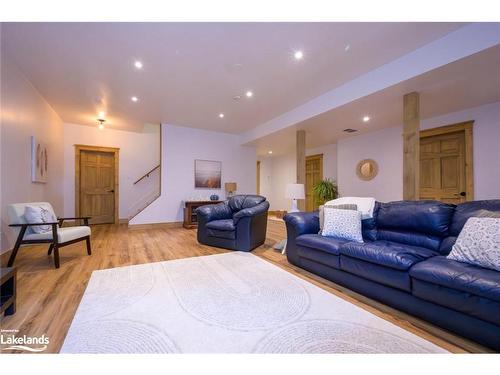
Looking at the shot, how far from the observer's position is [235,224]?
3566 mm

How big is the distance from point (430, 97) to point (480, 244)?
2.96 metres

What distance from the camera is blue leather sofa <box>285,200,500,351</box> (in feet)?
4.58

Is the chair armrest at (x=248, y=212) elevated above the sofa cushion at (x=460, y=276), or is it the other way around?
the chair armrest at (x=248, y=212)

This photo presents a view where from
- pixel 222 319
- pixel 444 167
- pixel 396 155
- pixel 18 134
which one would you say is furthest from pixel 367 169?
pixel 18 134

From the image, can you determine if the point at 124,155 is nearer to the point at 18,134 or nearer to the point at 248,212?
the point at 18,134

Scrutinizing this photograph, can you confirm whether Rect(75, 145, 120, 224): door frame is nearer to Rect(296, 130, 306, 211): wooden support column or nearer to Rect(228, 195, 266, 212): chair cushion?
Rect(228, 195, 266, 212): chair cushion

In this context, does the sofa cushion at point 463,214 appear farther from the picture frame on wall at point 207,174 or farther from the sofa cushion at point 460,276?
the picture frame on wall at point 207,174

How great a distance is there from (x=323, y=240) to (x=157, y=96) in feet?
12.7

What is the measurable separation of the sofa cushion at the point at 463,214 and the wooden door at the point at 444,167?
2895 mm

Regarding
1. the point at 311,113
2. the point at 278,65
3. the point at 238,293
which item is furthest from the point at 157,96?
the point at 238,293

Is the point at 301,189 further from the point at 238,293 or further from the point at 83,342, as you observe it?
the point at 83,342

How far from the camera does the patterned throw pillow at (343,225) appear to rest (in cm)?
252

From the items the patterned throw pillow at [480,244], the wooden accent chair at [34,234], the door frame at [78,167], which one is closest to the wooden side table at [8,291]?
the wooden accent chair at [34,234]

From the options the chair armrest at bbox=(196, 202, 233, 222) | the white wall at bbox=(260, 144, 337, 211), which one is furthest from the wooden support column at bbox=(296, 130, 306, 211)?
the white wall at bbox=(260, 144, 337, 211)
